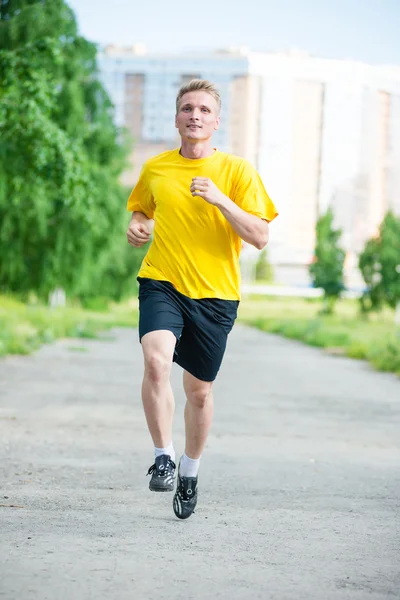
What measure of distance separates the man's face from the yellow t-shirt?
12 centimetres

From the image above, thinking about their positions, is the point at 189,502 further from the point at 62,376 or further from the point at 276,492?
the point at 62,376

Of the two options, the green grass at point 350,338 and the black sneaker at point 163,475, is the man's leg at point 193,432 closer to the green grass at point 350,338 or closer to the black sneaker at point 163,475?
the black sneaker at point 163,475

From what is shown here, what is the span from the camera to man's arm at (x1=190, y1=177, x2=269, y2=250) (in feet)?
15.4

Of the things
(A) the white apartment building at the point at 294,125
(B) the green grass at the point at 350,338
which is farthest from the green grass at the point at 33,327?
(A) the white apartment building at the point at 294,125

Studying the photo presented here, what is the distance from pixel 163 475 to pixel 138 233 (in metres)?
1.16

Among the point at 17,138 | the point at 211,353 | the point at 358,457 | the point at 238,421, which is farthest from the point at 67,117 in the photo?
the point at 211,353

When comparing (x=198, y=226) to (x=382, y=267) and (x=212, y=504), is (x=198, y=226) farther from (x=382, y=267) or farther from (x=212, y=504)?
(x=382, y=267)

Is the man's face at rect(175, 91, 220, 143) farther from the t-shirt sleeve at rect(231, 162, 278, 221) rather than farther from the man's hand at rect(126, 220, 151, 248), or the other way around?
the man's hand at rect(126, 220, 151, 248)

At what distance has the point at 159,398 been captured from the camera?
4.95 m

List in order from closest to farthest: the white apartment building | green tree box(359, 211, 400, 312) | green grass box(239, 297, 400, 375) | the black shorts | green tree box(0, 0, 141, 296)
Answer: the black shorts < green grass box(239, 297, 400, 375) < green tree box(0, 0, 141, 296) < green tree box(359, 211, 400, 312) < the white apartment building

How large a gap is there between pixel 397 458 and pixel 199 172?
10.8ft

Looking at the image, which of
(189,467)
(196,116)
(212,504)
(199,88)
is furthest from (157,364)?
(199,88)

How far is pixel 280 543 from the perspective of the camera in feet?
15.0

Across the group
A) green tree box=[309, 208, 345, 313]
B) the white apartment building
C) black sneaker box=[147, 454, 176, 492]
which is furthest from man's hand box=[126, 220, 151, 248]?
the white apartment building
